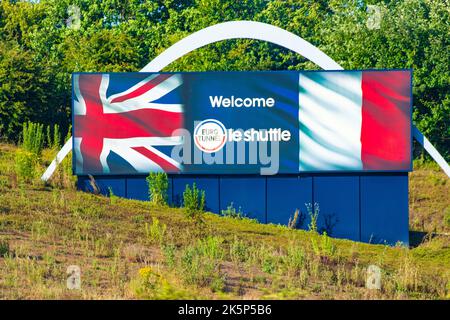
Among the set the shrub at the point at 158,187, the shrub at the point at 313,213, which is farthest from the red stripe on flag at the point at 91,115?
the shrub at the point at 313,213

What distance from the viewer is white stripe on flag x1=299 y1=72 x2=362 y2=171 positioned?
79.6 feet

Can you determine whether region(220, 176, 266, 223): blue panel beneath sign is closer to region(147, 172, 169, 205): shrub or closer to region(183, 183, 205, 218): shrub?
region(183, 183, 205, 218): shrub

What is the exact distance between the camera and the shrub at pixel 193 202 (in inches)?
894

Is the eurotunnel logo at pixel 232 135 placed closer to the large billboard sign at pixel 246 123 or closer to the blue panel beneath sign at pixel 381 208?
the large billboard sign at pixel 246 123

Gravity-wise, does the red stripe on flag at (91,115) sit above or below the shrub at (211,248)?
above

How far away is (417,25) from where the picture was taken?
41562 millimetres

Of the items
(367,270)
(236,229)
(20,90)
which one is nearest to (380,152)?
(236,229)

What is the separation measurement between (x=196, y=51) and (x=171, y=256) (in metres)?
29.2

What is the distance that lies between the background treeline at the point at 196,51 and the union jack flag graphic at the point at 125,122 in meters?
8.19

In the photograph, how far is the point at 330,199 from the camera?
24.2 metres

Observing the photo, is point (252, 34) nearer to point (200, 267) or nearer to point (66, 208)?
point (66, 208)

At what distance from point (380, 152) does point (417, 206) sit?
19.0ft

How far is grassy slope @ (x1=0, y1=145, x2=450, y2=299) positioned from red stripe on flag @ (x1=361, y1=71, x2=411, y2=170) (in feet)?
7.12

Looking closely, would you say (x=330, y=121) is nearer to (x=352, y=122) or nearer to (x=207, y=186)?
(x=352, y=122)
